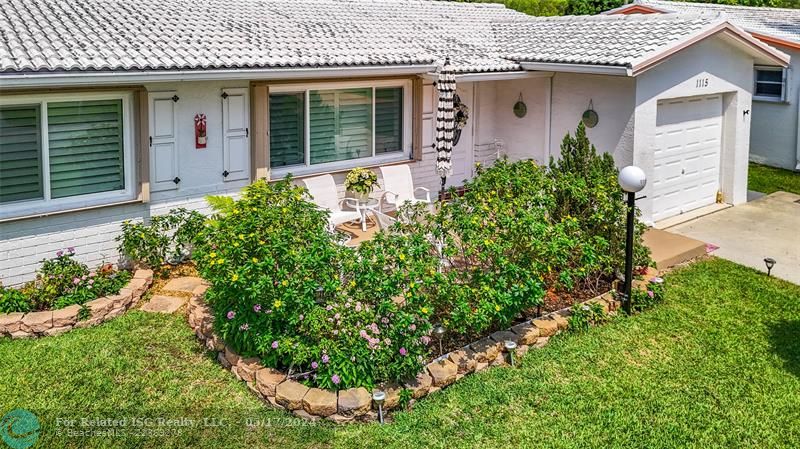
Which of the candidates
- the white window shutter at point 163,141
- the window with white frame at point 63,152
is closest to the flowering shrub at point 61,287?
the window with white frame at point 63,152

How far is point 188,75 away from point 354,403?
6.03 m

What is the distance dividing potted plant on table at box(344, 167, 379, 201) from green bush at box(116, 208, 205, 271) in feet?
10.0

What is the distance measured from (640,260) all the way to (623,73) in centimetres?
364

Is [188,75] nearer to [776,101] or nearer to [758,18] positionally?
[776,101]

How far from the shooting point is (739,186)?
15.0 m

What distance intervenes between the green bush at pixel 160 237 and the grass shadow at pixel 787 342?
8.27 metres

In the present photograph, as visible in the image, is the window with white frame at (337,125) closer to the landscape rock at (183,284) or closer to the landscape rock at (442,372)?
the landscape rock at (183,284)

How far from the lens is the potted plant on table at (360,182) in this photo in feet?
41.4

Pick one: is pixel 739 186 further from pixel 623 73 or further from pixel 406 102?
pixel 406 102

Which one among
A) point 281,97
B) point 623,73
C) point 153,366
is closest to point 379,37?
point 281,97

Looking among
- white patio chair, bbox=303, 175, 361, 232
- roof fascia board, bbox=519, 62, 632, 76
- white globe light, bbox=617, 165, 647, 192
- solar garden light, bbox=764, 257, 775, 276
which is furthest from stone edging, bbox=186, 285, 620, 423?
roof fascia board, bbox=519, 62, 632, 76

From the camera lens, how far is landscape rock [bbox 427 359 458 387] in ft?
23.5

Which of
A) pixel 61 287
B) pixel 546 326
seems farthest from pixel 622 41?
Answer: pixel 61 287

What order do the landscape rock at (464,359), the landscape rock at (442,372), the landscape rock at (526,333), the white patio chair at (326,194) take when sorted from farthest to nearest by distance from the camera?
the white patio chair at (326,194)
the landscape rock at (526,333)
the landscape rock at (464,359)
the landscape rock at (442,372)
